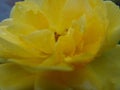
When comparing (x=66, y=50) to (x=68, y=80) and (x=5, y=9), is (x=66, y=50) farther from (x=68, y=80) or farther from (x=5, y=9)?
(x=5, y=9)

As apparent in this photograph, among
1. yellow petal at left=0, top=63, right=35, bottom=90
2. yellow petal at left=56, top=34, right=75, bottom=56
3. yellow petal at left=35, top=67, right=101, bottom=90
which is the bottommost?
yellow petal at left=35, top=67, right=101, bottom=90

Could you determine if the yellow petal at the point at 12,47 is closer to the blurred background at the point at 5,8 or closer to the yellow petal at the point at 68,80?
the yellow petal at the point at 68,80

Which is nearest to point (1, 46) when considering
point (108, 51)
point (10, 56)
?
point (10, 56)

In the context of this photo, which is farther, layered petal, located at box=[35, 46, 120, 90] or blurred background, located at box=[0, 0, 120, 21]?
blurred background, located at box=[0, 0, 120, 21]

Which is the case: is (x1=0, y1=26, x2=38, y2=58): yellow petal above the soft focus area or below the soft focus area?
below

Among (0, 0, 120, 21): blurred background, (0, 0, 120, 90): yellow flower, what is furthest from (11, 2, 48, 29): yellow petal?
(0, 0, 120, 21): blurred background

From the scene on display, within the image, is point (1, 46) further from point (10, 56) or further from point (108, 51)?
→ point (108, 51)

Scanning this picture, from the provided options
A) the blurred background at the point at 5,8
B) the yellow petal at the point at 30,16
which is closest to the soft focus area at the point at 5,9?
the blurred background at the point at 5,8

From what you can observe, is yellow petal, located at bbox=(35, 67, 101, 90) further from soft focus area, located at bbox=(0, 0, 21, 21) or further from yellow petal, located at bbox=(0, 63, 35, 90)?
soft focus area, located at bbox=(0, 0, 21, 21)
